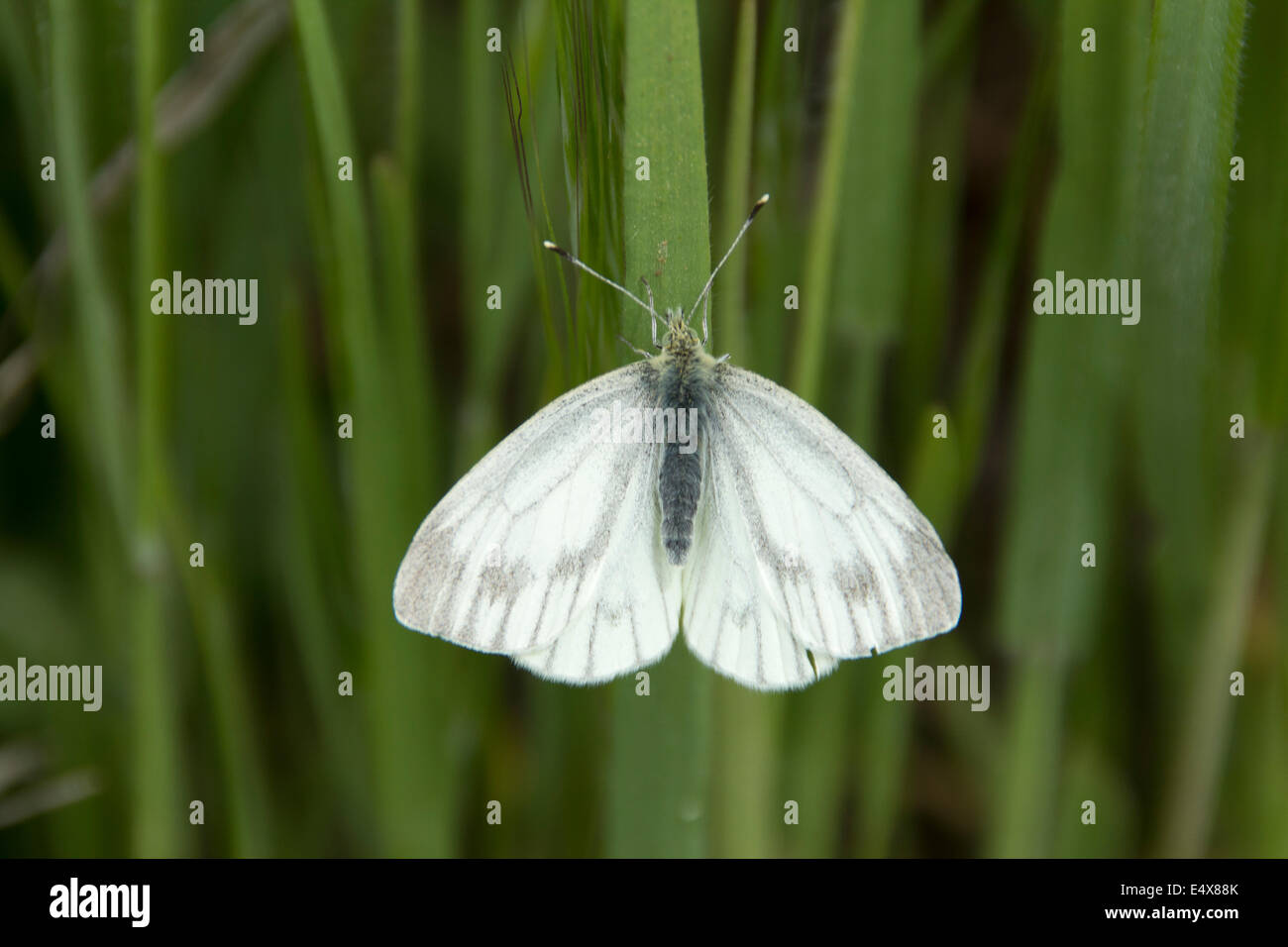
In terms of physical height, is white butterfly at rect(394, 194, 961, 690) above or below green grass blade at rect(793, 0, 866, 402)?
below

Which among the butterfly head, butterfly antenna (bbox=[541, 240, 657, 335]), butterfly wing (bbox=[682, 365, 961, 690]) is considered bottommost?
butterfly wing (bbox=[682, 365, 961, 690])

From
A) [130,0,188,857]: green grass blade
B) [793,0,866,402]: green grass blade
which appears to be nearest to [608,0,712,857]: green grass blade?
[793,0,866,402]: green grass blade

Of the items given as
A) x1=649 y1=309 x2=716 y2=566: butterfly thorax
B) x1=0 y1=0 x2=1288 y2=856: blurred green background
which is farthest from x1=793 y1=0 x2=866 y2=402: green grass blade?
x1=649 y1=309 x2=716 y2=566: butterfly thorax

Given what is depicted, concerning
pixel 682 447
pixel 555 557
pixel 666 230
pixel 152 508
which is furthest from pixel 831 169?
pixel 152 508

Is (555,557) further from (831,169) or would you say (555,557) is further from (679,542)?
(831,169)

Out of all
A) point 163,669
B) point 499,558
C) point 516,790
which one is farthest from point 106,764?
point 499,558

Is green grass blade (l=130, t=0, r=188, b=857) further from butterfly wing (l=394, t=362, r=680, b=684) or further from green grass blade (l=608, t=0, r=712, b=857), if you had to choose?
green grass blade (l=608, t=0, r=712, b=857)

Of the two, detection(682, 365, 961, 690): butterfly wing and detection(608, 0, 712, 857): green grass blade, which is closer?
detection(608, 0, 712, 857): green grass blade

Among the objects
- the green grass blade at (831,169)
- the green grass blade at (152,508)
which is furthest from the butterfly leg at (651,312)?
the green grass blade at (152,508)
